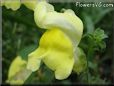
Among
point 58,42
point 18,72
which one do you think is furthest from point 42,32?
point 58,42

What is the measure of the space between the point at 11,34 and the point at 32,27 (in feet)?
0.29

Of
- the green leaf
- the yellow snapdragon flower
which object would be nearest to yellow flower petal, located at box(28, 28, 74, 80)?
the yellow snapdragon flower

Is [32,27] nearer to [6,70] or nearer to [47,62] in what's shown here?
[6,70]

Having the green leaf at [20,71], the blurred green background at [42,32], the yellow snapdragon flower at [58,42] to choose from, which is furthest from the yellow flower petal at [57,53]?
the blurred green background at [42,32]

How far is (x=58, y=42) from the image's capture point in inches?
40.6

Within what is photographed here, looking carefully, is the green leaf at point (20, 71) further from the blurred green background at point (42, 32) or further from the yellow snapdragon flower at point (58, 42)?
the yellow snapdragon flower at point (58, 42)

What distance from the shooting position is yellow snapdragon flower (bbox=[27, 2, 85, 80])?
39.8 inches

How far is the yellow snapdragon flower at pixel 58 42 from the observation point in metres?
1.01

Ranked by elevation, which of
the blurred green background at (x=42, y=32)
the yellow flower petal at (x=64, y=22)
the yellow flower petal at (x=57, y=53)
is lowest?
the blurred green background at (x=42, y=32)

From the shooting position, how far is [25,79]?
1491mm

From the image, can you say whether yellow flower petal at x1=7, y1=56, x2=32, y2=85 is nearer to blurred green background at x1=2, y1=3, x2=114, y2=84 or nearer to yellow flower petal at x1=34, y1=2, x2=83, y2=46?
blurred green background at x1=2, y1=3, x2=114, y2=84

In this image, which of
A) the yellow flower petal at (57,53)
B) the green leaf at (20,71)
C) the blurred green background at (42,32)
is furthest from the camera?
the blurred green background at (42,32)

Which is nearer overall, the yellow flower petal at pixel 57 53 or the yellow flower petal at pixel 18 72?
the yellow flower petal at pixel 57 53

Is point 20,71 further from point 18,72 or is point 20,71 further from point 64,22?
point 64,22
